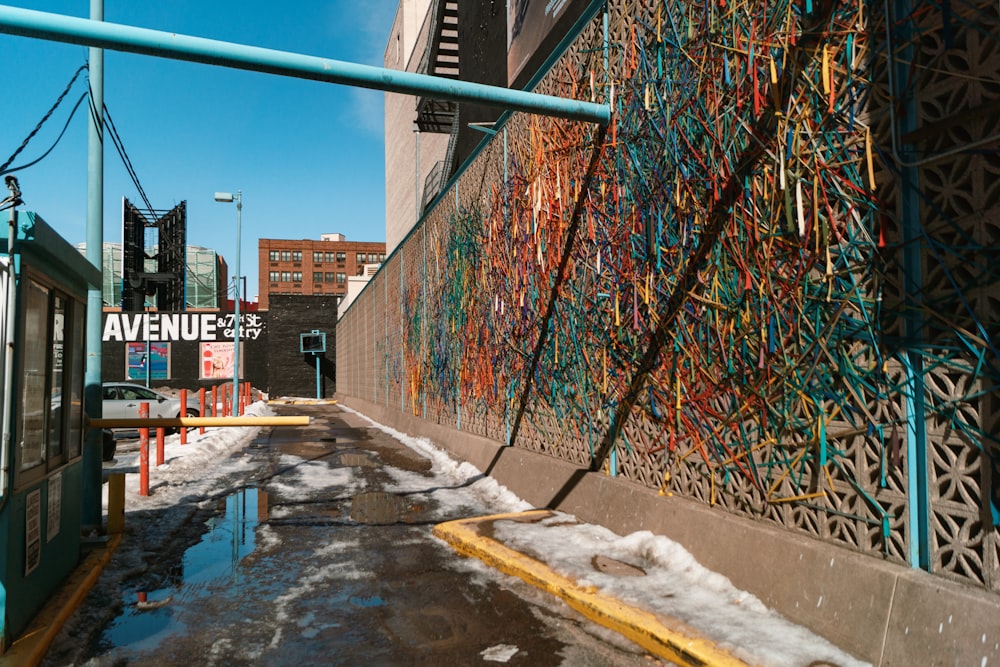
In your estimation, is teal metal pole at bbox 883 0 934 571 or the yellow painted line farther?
the yellow painted line

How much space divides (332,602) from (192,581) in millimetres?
1349

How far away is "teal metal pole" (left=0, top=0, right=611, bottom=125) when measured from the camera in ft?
14.7

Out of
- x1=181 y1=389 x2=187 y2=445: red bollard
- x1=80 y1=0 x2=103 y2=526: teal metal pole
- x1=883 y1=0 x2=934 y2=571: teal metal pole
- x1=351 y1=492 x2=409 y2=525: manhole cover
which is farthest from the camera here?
x1=181 y1=389 x2=187 y2=445: red bollard

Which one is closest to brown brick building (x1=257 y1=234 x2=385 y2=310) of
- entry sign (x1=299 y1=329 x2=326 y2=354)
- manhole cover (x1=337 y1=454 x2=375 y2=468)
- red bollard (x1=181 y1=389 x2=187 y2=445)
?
entry sign (x1=299 y1=329 x2=326 y2=354)

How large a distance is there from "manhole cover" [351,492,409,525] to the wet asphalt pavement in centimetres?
3

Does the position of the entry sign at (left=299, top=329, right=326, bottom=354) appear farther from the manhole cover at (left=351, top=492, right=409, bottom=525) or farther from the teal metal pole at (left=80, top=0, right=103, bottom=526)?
the teal metal pole at (left=80, top=0, right=103, bottom=526)

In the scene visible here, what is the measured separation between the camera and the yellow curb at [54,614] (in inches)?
154

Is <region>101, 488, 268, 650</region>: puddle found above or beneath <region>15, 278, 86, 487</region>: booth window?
beneath

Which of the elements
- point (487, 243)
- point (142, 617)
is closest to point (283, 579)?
point (142, 617)

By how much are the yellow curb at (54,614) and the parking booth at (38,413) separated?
61 mm

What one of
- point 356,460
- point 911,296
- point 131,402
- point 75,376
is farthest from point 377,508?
point 131,402

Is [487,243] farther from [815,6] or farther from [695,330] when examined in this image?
[815,6]

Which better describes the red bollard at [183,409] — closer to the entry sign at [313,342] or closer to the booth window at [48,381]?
the booth window at [48,381]

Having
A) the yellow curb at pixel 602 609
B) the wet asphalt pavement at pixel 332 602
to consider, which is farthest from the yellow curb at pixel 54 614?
the yellow curb at pixel 602 609
